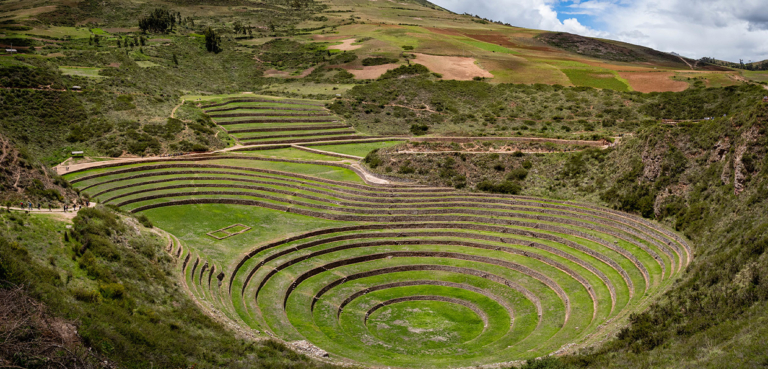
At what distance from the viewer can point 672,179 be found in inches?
1315

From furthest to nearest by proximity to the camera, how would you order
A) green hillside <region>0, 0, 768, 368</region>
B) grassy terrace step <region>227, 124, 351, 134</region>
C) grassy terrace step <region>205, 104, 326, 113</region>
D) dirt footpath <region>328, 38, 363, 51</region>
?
dirt footpath <region>328, 38, 363, 51</region> < grassy terrace step <region>205, 104, 326, 113</region> < grassy terrace step <region>227, 124, 351, 134</region> < green hillside <region>0, 0, 768, 368</region>

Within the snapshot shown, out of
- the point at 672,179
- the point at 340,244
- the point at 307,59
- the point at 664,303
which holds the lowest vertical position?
the point at 340,244

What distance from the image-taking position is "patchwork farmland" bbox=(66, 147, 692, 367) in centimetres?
2456

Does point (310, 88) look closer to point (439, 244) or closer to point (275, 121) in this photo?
point (275, 121)

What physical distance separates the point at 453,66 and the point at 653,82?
114ft

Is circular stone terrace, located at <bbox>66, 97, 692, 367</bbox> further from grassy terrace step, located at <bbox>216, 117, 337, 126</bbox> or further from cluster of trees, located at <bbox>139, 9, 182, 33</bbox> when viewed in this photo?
cluster of trees, located at <bbox>139, 9, 182, 33</bbox>

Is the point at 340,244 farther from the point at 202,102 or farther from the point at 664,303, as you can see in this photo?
the point at 202,102

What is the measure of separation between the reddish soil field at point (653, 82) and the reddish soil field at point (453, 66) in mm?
23697

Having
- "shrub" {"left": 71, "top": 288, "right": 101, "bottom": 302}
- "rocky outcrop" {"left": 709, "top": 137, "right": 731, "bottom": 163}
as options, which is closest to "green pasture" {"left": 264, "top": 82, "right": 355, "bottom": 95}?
"rocky outcrop" {"left": 709, "top": 137, "right": 731, "bottom": 163}

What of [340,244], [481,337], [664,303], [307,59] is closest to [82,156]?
[340,244]

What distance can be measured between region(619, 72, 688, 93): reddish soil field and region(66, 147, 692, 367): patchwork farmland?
5117 centimetres

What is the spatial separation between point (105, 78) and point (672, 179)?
69.8m

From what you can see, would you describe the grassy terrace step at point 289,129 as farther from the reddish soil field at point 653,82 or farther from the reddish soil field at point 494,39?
the reddish soil field at point 494,39

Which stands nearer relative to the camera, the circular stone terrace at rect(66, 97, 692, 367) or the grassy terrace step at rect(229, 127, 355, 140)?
the circular stone terrace at rect(66, 97, 692, 367)
